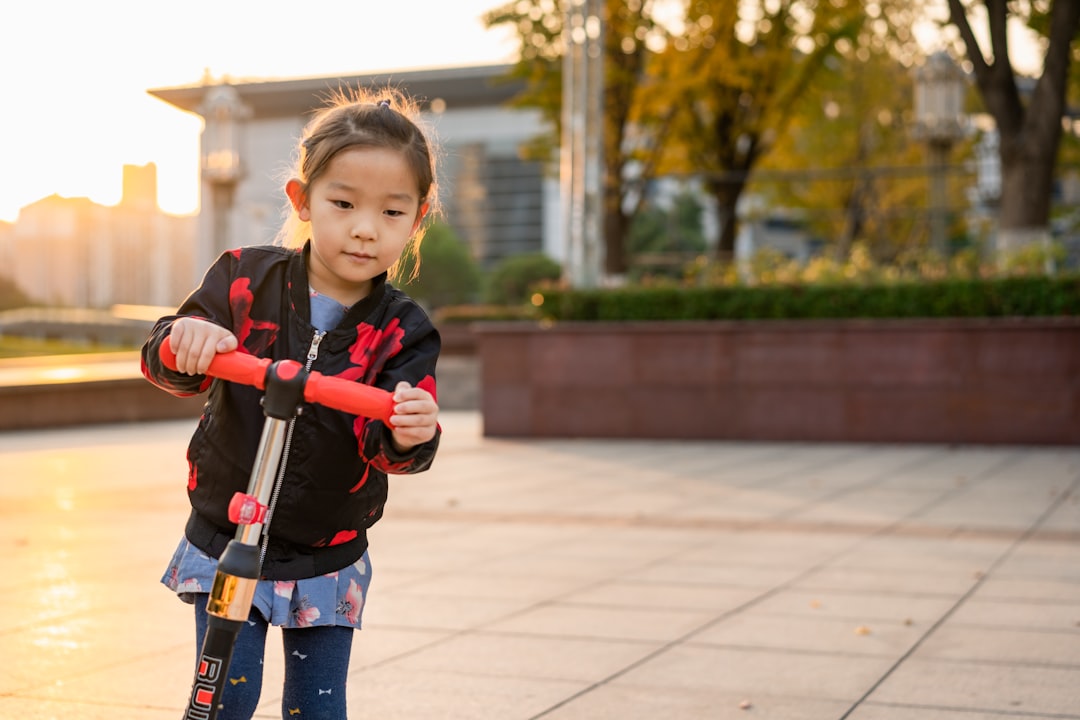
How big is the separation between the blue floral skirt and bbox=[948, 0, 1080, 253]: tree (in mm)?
14769

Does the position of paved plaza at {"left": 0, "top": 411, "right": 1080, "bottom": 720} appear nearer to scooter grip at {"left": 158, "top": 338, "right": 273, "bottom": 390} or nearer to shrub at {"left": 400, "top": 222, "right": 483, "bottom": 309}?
scooter grip at {"left": 158, "top": 338, "right": 273, "bottom": 390}

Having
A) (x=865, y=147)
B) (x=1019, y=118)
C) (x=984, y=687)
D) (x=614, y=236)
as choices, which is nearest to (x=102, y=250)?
(x=865, y=147)

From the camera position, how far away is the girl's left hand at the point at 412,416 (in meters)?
2.18

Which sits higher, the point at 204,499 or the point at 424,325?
the point at 424,325

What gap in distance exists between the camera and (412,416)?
2197 mm

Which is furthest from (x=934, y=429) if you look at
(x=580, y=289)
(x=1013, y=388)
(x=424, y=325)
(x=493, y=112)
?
(x=493, y=112)

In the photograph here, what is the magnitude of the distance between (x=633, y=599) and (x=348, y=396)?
13.8ft

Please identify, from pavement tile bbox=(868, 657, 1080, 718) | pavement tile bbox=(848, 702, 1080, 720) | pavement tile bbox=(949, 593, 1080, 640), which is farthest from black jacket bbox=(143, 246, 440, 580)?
pavement tile bbox=(949, 593, 1080, 640)

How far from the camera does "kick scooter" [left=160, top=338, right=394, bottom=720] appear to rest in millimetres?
2029

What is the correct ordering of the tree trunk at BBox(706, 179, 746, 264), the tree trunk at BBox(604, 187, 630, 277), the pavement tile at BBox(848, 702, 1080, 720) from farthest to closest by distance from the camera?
the tree trunk at BBox(706, 179, 746, 264)
the tree trunk at BBox(604, 187, 630, 277)
the pavement tile at BBox(848, 702, 1080, 720)

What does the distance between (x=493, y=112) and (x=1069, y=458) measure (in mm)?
65040

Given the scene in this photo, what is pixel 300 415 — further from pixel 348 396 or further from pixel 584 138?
pixel 584 138

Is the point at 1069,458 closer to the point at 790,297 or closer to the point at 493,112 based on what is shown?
the point at 790,297

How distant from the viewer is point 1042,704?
14.0 ft
